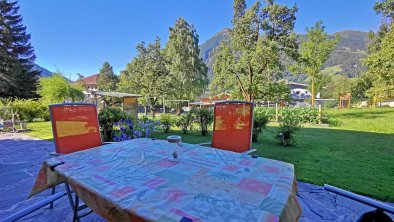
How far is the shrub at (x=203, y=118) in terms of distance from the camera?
6.83 meters

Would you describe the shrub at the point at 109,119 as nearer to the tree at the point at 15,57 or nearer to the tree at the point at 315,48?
the tree at the point at 315,48

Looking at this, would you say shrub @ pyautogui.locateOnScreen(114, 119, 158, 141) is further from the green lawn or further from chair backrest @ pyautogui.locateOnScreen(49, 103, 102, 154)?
the green lawn

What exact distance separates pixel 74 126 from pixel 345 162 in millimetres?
4393

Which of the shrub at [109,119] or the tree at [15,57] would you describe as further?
the tree at [15,57]

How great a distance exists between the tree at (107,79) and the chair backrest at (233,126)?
35369 mm

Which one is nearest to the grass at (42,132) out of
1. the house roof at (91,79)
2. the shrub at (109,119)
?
the shrub at (109,119)

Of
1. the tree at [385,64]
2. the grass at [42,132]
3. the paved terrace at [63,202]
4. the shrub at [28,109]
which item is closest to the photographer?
the paved terrace at [63,202]

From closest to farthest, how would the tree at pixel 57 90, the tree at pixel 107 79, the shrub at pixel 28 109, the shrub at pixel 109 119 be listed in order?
the shrub at pixel 109 119, the shrub at pixel 28 109, the tree at pixel 57 90, the tree at pixel 107 79

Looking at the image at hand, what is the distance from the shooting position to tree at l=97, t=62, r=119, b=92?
1410 inches

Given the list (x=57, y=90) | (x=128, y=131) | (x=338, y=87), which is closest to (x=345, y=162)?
(x=128, y=131)

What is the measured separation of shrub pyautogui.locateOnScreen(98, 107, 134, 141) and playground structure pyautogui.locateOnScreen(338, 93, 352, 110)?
20.4 metres

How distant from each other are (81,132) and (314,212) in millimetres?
2694

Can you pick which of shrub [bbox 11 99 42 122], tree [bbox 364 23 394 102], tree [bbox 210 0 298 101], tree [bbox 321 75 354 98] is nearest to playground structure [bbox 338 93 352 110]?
tree [bbox 364 23 394 102]

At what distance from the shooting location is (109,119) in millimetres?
5629
